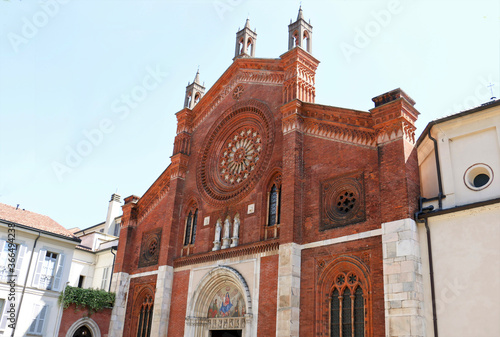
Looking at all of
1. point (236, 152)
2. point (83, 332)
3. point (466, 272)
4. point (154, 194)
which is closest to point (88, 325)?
point (83, 332)

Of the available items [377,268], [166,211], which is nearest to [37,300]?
[166,211]

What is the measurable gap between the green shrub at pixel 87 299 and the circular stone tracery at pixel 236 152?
841 centimetres

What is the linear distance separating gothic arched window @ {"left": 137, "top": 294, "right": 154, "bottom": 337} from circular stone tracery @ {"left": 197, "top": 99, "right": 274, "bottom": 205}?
22.3ft

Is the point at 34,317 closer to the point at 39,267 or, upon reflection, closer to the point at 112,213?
the point at 39,267

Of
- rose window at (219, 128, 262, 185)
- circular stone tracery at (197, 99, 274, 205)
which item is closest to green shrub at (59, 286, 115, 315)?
circular stone tracery at (197, 99, 274, 205)

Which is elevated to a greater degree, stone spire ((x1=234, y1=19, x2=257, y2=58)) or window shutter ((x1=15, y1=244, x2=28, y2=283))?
stone spire ((x1=234, y1=19, x2=257, y2=58))

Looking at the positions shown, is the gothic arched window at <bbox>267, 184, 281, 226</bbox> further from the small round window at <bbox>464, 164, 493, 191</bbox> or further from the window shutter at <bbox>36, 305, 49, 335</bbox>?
the window shutter at <bbox>36, 305, 49, 335</bbox>

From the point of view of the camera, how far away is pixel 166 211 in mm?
25797

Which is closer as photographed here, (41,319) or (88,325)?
(41,319)

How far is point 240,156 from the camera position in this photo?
76.8 ft

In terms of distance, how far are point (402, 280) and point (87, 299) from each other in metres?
18.0

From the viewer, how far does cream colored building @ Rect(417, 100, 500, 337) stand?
43.7 feet

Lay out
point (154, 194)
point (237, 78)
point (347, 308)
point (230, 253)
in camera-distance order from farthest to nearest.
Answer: point (154, 194), point (237, 78), point (230, 253), point (347, 308)

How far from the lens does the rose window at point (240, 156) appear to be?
893 inches
